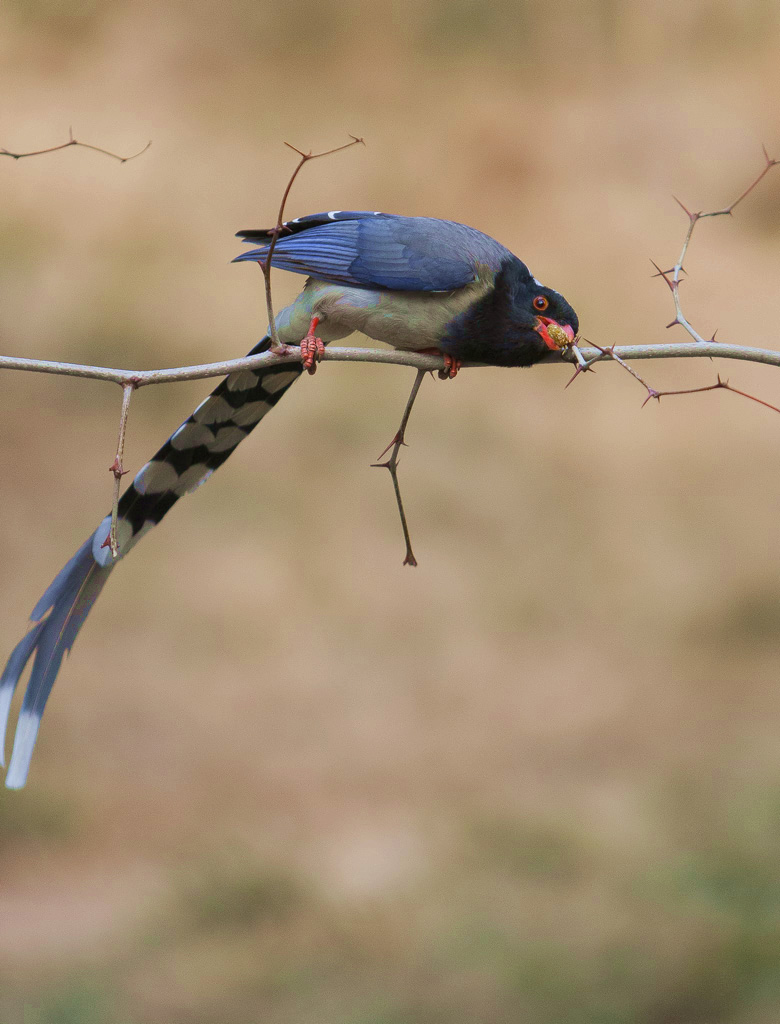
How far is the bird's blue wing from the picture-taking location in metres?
1.77

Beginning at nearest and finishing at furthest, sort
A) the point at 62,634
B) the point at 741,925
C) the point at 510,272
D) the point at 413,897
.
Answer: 1. the point at 510,272
2. the point at 62,634
3. the point at 741,925
4. the point at 413,897

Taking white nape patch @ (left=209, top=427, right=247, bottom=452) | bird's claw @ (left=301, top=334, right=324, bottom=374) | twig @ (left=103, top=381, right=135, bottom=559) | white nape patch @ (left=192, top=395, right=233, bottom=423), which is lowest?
twig @ (left=103, top=381, right=135, bottom=559)

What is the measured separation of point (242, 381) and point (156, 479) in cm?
27

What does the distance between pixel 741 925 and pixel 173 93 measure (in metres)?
Result: 4.46

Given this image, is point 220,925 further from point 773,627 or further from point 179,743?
point 773,627

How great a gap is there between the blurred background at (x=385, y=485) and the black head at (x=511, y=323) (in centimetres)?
320

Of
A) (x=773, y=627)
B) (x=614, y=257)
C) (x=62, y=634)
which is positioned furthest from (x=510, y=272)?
(x=773, y=627)

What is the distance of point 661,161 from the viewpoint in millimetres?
4895

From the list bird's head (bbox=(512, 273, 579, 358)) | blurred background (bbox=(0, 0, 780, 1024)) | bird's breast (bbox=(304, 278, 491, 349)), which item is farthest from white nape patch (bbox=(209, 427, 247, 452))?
blurred background (bbox=(0, 0, 780, 1024))

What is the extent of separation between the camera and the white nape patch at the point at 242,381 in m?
1.93

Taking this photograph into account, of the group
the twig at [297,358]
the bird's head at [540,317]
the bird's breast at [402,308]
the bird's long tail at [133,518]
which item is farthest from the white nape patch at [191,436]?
the bird's head at [540,317]

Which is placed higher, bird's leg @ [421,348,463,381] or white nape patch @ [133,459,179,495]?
white nape patch @ [133,459,179,495]

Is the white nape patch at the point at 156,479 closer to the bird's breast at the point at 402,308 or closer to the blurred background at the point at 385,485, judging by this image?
the bird's breast at the point at 402,308

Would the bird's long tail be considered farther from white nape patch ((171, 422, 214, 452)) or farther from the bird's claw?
the bird's claw
